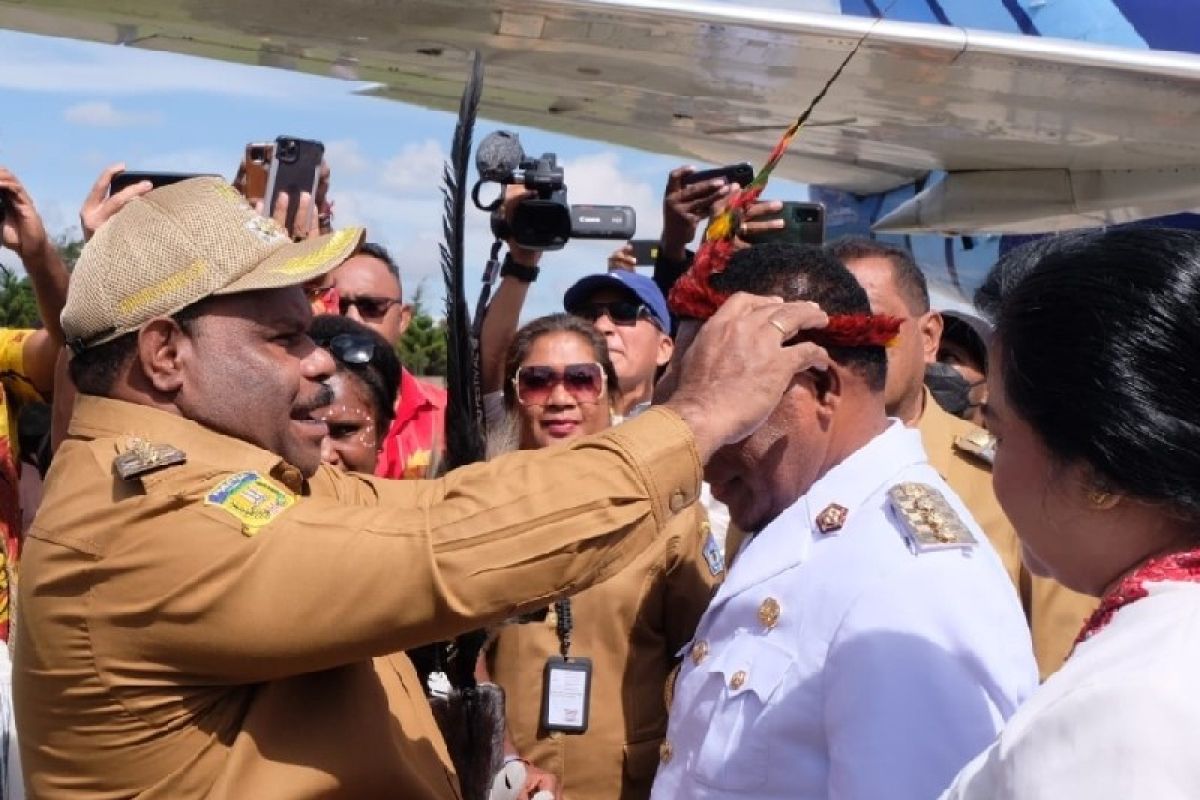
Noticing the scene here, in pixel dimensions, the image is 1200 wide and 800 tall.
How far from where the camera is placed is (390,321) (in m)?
5.55

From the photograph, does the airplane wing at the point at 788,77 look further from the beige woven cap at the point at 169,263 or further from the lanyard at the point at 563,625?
the beige woven cap at the point at 169,263

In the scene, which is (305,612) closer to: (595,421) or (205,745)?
(205,745)

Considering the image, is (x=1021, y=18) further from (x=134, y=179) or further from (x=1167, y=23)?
(x=134, y=179)

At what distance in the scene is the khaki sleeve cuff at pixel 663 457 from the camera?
1.88 meters

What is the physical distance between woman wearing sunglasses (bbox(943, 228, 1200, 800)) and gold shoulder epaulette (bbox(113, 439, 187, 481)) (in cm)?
108

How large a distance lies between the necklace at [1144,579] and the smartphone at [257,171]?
2655 millimetres

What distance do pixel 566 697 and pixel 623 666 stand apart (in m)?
0.17

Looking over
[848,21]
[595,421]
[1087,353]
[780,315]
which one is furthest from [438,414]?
[848,21]

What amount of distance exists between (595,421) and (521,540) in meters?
2.32

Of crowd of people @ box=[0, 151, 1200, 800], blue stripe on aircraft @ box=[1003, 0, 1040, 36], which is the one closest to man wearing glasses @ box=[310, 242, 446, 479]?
crowd of people @ box=[0, 151, 1200, 800]

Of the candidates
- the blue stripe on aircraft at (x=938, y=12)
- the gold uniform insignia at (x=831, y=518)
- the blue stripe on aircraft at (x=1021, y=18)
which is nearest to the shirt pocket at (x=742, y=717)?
the gold uniform insignia at (x=831, y=518)

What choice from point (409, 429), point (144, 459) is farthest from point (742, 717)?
point (409, 429)

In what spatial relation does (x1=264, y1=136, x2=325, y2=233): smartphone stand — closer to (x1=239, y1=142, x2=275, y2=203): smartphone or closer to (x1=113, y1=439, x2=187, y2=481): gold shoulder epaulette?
(x1=239, y1=142, x2=275, y2=203): smartphone

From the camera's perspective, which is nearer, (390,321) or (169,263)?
(169,263)
